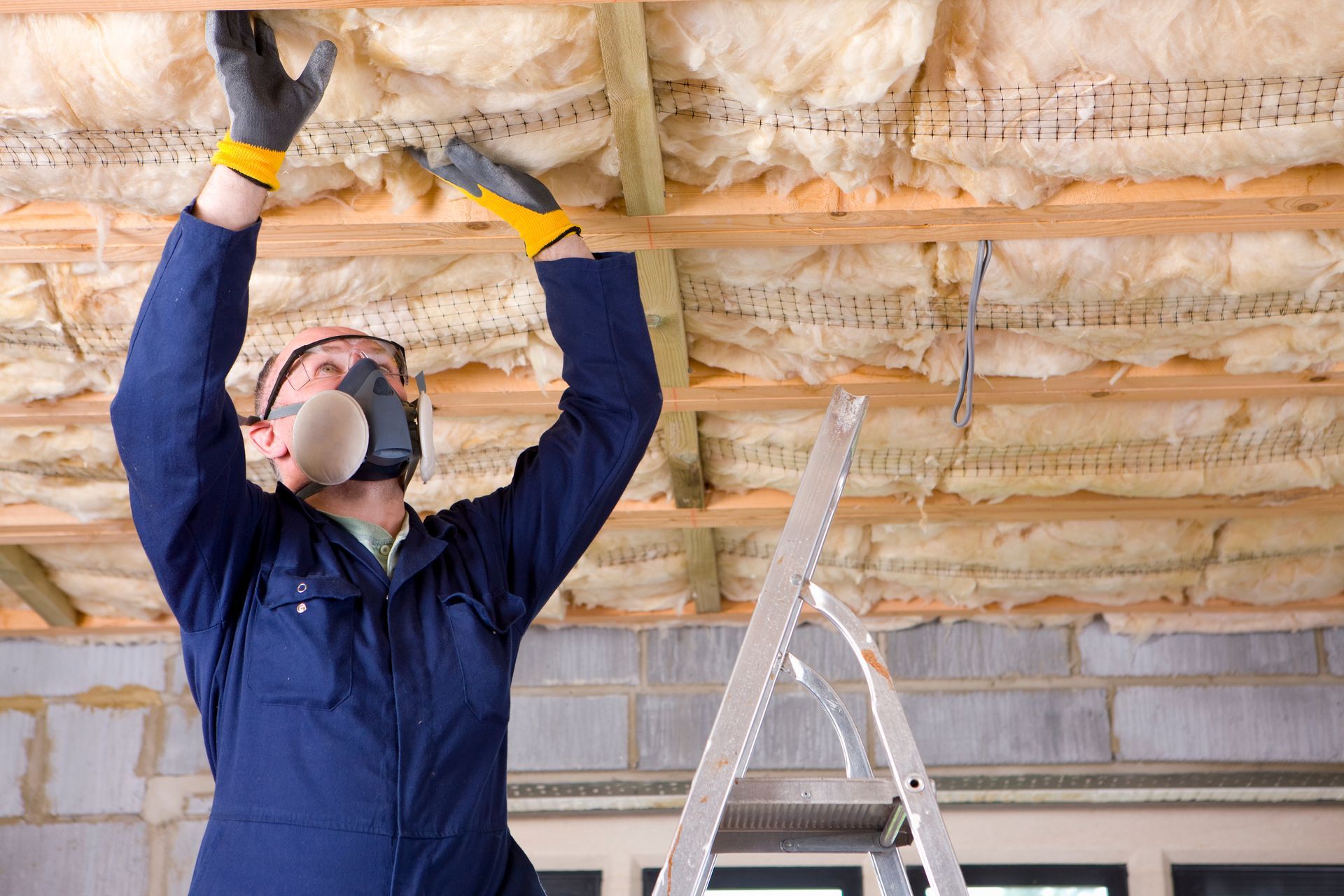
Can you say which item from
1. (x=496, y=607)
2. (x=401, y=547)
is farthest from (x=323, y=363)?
(x=496, y=607)

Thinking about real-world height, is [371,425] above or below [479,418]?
below

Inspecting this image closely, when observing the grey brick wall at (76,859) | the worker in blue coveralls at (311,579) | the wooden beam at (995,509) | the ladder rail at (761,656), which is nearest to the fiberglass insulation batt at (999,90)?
the ladder rail at (761,656)

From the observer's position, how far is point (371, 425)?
1.83 metres

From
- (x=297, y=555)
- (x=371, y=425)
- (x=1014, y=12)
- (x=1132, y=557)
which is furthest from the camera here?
(x=1132, y=557)

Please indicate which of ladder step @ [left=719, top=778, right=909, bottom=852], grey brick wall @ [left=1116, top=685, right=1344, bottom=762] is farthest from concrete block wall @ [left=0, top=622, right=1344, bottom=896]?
ladder step @ [left=719, top=778, right=909, bottom=852]

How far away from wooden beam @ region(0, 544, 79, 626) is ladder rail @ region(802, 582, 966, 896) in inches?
113

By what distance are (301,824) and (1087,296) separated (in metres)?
1.81

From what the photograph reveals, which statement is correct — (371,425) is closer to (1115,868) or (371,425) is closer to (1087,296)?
(1087,296)

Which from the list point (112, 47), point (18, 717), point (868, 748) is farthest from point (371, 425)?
point (18, 717)

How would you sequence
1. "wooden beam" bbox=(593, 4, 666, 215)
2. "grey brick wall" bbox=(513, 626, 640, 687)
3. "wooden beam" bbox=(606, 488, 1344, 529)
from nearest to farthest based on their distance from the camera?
1. "wooden beam" bbox=(593, 4, 666, 215)
2. "wooden beam" bbox=(606, 488, 1344, 529)
3. "grey brick wall" bbox=(513, 626, 640, 687)

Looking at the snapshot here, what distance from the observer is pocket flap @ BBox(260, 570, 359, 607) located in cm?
167

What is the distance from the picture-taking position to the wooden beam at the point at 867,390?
281 cm

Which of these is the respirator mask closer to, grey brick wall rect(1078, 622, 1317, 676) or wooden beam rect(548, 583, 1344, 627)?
wooden beam rect(548, 583, 1344, 627)

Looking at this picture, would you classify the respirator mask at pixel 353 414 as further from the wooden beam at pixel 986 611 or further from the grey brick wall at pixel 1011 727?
the grey brick wall at pixel 1011 727
